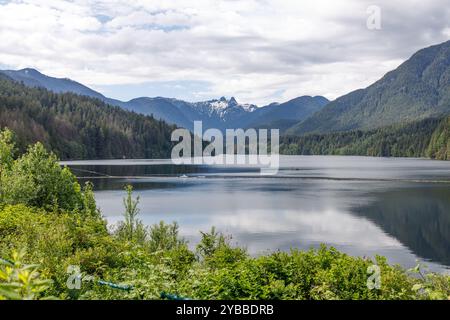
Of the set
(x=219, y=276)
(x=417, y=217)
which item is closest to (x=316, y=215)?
(x=417, y=217)

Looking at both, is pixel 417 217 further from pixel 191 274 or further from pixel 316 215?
pixel 191 274

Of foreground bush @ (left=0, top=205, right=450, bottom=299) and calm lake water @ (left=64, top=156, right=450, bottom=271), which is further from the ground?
foreground bush @ (left=0, top=205, right=450, bottom=299)

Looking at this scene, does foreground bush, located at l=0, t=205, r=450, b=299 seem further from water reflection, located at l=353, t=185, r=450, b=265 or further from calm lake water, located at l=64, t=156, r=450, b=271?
water reflection, located at l=353, t=185, r=450, b=265

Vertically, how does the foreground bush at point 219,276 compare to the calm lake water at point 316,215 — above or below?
above

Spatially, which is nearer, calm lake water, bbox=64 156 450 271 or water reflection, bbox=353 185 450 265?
calm lake water, bbox=64 156 450 271

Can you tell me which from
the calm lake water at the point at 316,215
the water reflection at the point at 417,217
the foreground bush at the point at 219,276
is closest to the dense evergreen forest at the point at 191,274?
the foreground bush at the point at 219,276

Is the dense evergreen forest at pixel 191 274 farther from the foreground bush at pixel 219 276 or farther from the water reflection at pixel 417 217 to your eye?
the water reflection at pixel 417 217

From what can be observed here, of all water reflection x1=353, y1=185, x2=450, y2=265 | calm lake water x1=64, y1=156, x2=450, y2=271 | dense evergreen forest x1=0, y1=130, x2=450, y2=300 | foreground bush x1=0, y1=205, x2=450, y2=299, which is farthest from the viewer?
water reflection x1=353, y1=185, x2=450, y2=265

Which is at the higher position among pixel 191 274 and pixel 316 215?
pixel 191 274

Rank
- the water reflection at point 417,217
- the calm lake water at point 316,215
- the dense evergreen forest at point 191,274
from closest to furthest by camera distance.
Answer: the dense evergreen forest at point 191,274, the calm lake water at point 316,215, the water reflection at point 417,217

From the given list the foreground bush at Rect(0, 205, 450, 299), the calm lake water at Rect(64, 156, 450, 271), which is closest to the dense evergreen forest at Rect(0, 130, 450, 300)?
the foreground bush at Rect(0, 205, 450, 299)

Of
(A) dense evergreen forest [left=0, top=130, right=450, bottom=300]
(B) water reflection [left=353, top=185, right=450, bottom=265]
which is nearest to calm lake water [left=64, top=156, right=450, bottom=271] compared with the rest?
(B) water reflection [left=353, top=185, right=450, bottom=265]

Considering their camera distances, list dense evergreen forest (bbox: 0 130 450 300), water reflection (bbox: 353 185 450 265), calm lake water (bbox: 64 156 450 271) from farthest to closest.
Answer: water reflection (bbox: 353 185 450 265)
calm lake water (bbox: 64 156 450 271)
dense evergreen forest (bbox: 0 130 450 300)
